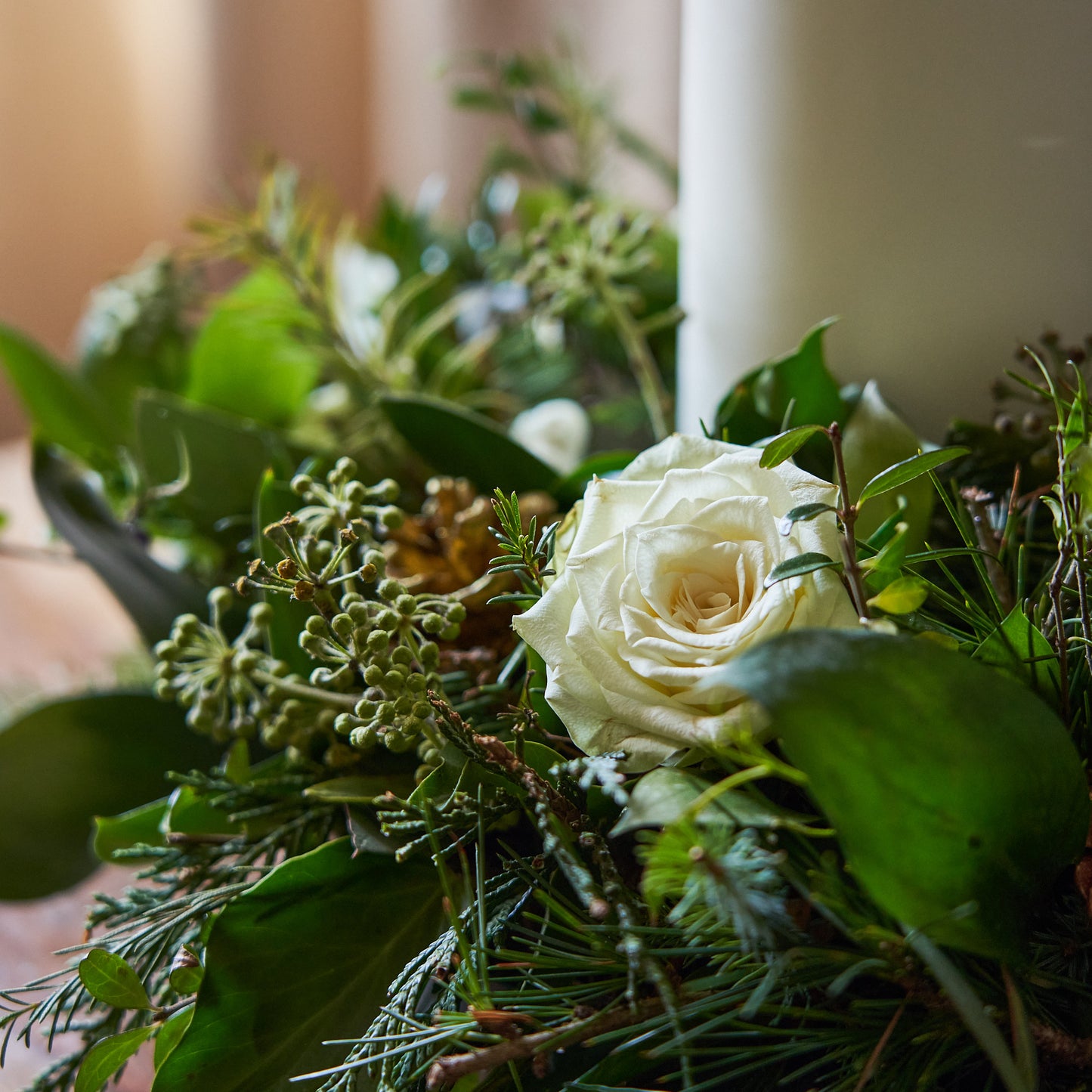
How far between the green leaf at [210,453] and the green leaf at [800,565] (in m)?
0.24

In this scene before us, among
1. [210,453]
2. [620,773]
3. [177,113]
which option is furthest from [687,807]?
[177,113]

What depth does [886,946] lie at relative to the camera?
198 mm

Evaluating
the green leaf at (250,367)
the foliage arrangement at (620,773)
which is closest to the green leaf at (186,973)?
the foliage arrangement at (620,773)

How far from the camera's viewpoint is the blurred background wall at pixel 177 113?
1.34 m

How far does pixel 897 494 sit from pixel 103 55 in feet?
4.67

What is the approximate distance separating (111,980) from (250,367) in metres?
0.34

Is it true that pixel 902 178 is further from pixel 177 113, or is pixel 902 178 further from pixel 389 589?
pixel 177 113

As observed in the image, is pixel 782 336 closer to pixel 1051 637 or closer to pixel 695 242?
pixel 695 242

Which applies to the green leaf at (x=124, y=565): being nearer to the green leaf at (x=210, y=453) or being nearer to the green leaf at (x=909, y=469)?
the green leaf at (x=210, y=453)

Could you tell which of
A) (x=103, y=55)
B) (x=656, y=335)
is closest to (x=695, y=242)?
(x=656, y=335)

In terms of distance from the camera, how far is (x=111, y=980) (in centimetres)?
25

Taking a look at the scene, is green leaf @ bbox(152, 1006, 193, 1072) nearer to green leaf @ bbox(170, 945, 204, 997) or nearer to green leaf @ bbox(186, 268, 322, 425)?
green leaf @ bbox(170, 945, 204, 997)

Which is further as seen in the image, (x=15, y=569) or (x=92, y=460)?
(x=15, y=569)

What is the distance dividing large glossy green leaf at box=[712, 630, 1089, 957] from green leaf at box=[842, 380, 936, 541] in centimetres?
10
